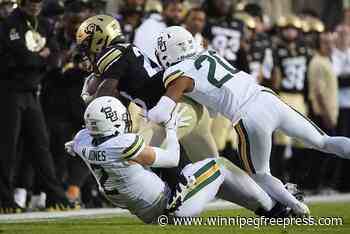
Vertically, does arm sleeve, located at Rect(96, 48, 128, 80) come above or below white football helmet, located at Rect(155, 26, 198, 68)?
below

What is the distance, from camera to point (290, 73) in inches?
571

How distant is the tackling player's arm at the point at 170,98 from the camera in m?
8.59

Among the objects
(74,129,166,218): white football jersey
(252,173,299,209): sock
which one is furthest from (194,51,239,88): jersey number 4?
(74,129,166,218): white football jersey

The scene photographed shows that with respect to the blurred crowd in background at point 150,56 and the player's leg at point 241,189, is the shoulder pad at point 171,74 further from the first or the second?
the blurred crowd in background at point 150,56

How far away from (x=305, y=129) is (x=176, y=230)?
1412 millimetres

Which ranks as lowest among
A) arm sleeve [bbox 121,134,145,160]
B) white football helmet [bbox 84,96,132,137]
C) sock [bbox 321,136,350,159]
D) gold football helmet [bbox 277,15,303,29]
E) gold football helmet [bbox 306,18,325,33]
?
gold football helmet [bbox 306,18,325,33]

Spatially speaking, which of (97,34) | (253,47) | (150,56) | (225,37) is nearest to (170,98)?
(97,34)

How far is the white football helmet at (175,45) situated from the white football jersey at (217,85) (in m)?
0.09

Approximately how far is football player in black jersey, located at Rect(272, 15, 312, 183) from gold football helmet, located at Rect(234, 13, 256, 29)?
46cm

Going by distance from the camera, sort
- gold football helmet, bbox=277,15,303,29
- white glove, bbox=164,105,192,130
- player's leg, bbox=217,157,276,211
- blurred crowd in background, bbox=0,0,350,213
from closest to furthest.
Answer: white glove, bbox=164,105,192,130 < player's leg, bbox=217,157,276,211 < blurred crowd in background, bbox=0,0,350,213 < gold football helmet, bbox=277,15,303,29

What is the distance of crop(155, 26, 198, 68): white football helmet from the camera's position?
9070 millimetres

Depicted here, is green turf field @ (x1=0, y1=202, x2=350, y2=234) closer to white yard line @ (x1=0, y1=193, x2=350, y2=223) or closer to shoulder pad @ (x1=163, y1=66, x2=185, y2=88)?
white yard line @ (x1=0, y1=193, x2=350, y2=223)

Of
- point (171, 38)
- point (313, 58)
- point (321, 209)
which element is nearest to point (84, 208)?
point (321, 209)

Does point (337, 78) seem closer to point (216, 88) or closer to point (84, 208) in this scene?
point (84, 208)
